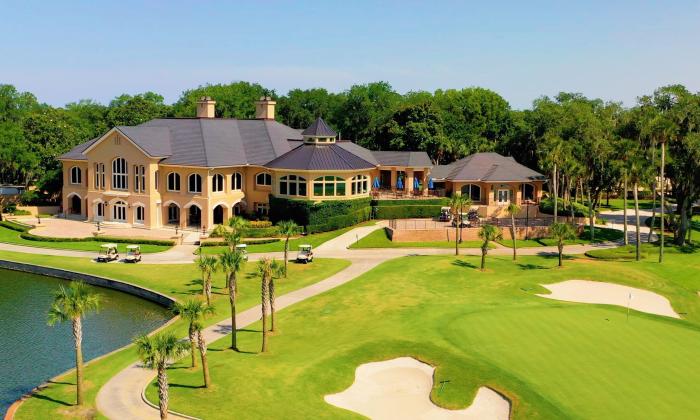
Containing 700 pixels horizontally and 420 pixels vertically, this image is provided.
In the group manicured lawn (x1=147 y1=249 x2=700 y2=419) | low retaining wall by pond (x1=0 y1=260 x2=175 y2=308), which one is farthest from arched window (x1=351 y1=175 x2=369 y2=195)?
low retaining wall by pond (x1=0 y1=260 x2=175 y2=308)

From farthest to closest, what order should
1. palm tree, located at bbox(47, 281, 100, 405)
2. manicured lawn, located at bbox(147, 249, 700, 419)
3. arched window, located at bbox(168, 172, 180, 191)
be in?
arched window, located at bbox(168, 172, 180, 191)
palm tree, located at bbox(47, 281, 100, 405)
manicured lawn, located at bbox(147, 249, 700, 419)

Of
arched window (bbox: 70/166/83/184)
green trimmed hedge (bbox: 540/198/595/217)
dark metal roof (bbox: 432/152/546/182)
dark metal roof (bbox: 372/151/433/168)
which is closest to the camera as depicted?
green trimmed hedge (bbox: 540/198/595/217)

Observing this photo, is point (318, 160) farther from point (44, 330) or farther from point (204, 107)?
point (44, 330)

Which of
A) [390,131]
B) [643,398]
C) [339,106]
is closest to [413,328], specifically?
A: [643,398]

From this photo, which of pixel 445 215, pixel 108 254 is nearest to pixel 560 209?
pixel 445 215

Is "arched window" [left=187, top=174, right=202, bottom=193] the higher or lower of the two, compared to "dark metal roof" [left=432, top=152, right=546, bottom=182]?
lower

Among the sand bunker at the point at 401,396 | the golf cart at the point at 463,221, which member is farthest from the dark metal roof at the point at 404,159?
the sand bunker at the point at 401,396

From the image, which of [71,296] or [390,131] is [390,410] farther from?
[390,131]

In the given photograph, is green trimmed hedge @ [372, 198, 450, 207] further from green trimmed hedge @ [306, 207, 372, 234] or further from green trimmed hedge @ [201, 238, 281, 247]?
green trimmed hedge @ [201, 238, 281, 247]
